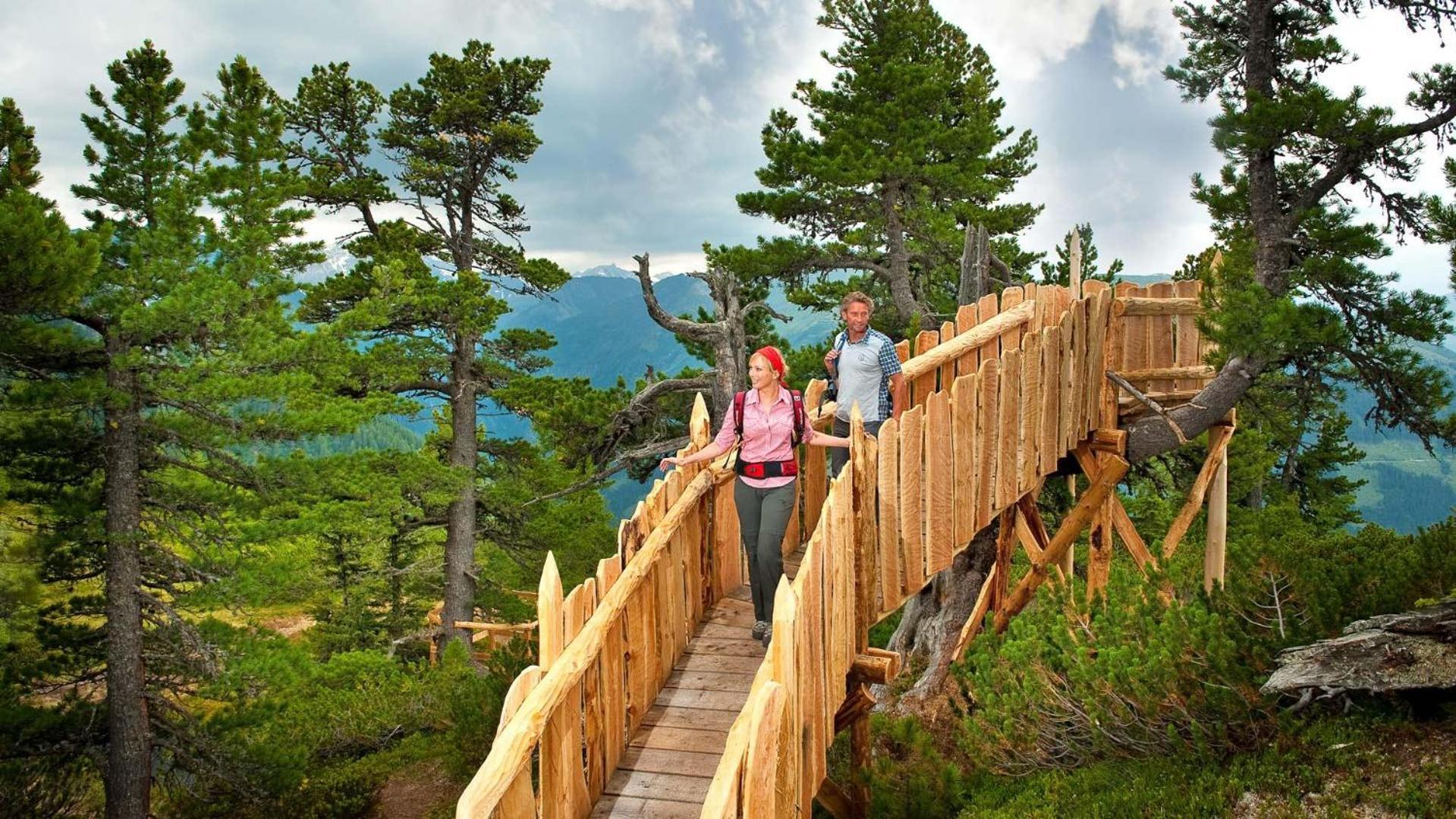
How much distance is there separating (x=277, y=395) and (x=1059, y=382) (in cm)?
975

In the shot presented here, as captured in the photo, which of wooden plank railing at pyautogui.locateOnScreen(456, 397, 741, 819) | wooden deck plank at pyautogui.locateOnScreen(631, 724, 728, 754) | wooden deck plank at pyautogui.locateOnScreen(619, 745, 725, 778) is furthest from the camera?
wooden deck plank at pyautogui.locateOnScreen(631, 724, 728, 754)

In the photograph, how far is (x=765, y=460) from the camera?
5102 millimetres

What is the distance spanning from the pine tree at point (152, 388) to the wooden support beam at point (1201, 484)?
1069 centimetres

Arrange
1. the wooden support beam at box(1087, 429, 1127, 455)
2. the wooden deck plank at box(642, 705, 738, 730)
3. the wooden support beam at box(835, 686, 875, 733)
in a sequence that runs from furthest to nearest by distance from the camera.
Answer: the wooden support beam at box(1087, 429, 1127, 455), the wooden support beam at box(835, 686, 875, 733), the wooden deck plank at box(642, 705, 738, 730)

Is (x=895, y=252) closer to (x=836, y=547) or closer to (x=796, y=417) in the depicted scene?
(x=796, y=417)

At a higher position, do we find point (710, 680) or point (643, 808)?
point (710, 680)

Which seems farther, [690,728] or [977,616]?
[977,616]

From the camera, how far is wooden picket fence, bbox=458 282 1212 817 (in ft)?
10.7

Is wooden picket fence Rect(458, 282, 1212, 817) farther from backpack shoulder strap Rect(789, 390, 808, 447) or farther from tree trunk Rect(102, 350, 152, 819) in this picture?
tree trunk Rect(102, 350, 152, 819)

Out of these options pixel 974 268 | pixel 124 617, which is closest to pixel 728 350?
pixel 974 268

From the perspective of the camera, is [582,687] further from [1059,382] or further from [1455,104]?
[1455,104]

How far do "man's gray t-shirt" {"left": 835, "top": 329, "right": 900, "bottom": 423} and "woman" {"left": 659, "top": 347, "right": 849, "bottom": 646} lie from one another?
2.00 ft

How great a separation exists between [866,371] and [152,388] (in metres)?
9.45

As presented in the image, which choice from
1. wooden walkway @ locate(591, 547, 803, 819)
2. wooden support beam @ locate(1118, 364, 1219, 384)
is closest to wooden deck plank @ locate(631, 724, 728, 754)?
wooden walkway @ locate(591, 547, 803, 819)
